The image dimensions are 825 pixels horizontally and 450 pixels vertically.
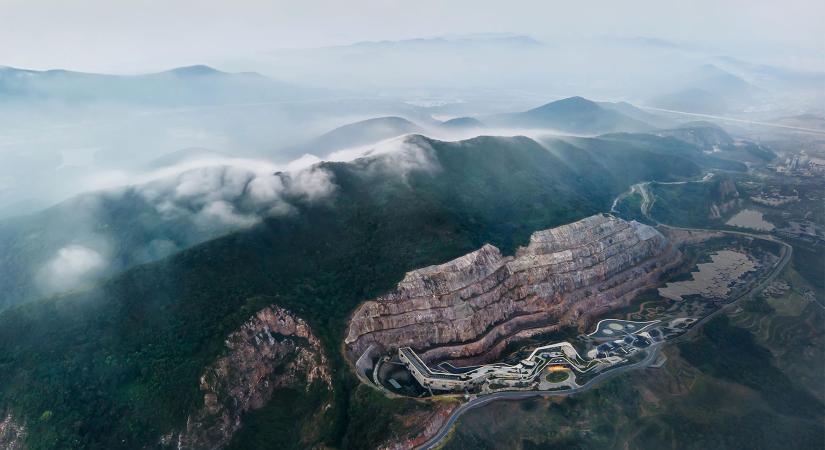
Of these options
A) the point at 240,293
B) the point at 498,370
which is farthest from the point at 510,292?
the point at 240,293

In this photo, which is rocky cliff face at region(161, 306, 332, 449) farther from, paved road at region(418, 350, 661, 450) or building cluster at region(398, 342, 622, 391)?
paved road at region(418, 350, 661, 450)

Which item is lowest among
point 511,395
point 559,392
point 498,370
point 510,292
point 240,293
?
point 559,392

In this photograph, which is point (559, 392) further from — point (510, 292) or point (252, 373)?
point (252, 373)

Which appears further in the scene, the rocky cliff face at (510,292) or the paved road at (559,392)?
the rocky cliff face at (510,292)

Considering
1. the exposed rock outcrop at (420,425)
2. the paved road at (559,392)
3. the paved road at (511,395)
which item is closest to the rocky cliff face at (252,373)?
the exposed rock outcrop at (420,425)

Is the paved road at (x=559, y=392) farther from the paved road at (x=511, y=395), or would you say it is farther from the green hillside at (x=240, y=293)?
the green hillside at (x=240, y=293)

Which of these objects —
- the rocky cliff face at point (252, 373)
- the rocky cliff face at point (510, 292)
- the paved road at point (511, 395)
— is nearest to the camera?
the rocky cliff face at point (252, 373)
